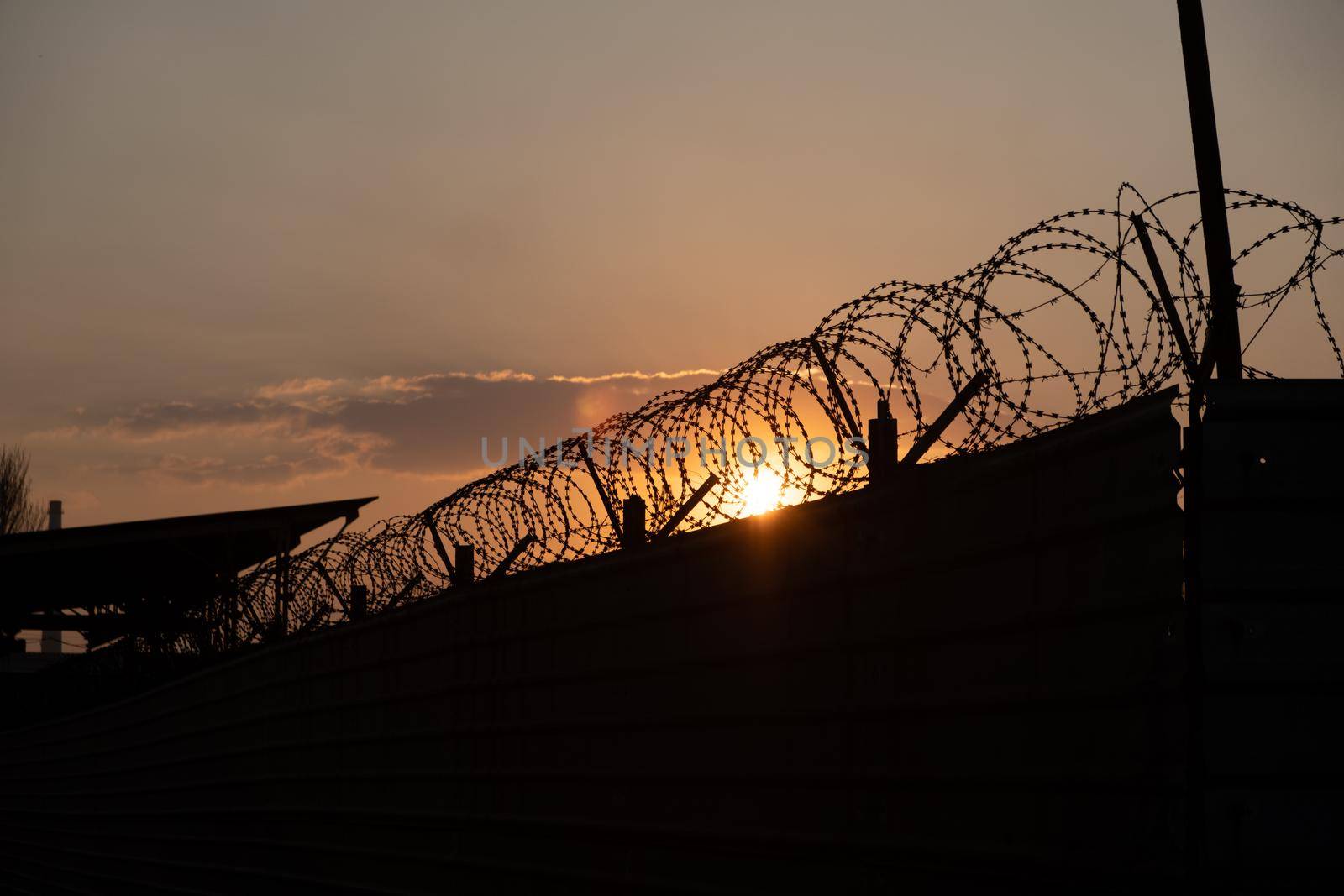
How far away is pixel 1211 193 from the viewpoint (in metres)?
4.08

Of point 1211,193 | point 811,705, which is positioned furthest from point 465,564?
point 1211,193

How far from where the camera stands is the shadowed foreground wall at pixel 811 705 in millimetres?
3824

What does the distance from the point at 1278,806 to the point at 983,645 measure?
Result: 1000mm

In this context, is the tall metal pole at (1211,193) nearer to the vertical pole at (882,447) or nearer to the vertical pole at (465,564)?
the vertical pole at (882,447)

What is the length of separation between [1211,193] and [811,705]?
2.11 m

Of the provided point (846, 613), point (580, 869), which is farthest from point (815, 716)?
point (580, 869)

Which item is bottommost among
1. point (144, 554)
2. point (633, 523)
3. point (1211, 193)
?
point (633, 523)

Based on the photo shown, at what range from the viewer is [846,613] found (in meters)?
4.95

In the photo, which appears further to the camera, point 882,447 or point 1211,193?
point 882,447

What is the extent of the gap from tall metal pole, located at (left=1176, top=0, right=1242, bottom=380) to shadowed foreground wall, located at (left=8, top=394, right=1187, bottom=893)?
0.31m

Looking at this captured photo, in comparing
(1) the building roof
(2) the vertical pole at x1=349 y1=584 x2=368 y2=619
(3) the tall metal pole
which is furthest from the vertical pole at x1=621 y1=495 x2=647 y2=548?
(1) the building roof

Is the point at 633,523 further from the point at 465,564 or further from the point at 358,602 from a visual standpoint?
the point at 358,602

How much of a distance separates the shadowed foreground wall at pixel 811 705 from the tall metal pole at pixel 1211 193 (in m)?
0.31

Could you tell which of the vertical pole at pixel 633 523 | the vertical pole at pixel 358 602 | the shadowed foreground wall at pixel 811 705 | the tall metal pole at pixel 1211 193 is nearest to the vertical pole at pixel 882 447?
the shadowed foreground wall at pixel 811 705
